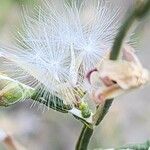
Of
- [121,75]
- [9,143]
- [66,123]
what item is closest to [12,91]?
[9,143]

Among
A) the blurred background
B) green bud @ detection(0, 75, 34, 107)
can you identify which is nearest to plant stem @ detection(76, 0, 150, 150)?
green bud @ detection(0, 75, 34, 107)

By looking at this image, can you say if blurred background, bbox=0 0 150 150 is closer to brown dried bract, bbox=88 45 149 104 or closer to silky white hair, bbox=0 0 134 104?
silky white hair, bbox=0 0 134 104

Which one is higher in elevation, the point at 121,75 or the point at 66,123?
the point at 121,75

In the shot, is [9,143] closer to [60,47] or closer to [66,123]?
[60,47]

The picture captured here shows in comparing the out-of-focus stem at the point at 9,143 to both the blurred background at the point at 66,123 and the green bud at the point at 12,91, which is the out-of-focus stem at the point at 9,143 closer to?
the green bud at the point at 12,91

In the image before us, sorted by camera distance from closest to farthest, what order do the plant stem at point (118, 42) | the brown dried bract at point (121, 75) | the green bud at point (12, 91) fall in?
the plant stem at point (118, 42), the brown dried bract at point (121, 75), the green bud at point (12, 91)

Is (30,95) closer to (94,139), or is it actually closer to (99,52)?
(99,52)

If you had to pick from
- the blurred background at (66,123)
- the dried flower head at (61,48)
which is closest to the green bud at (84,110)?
the dried flower head at (61,48)
